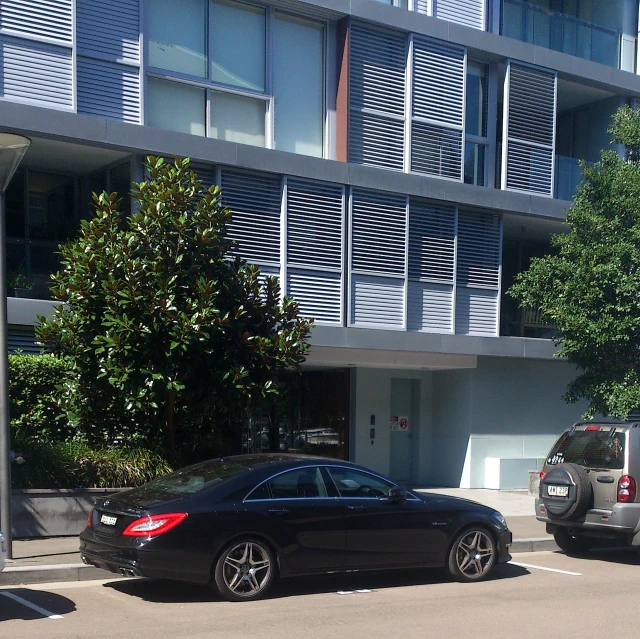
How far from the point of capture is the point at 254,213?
16.7 meters

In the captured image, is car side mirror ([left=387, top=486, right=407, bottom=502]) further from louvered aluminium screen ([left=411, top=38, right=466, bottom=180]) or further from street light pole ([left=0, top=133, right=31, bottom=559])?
louvered aluminium screen ([left=411, top=38, right=466, bottom=180])

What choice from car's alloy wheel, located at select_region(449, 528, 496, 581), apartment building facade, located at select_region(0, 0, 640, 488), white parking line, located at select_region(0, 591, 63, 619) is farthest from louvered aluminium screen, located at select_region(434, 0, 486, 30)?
white parking line, located at select_region(0, 591, 63, 619)

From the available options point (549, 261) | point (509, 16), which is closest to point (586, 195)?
point (549, 261)

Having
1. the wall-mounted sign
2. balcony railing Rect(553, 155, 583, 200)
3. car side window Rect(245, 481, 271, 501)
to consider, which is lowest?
the wall-mounted sign

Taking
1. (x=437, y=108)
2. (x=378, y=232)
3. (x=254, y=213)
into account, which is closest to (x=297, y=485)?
(x=254, y=213)

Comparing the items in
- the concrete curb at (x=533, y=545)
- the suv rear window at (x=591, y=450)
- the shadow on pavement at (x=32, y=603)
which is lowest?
the concrete curb at (x=533, y=545)

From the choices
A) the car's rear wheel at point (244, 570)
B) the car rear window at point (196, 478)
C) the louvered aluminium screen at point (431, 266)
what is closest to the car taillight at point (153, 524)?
the car rear window at point (196, 478)

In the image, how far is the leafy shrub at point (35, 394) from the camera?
1302cm

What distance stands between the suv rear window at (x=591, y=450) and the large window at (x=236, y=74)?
820 centimetres

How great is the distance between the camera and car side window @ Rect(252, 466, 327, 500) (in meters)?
9.30

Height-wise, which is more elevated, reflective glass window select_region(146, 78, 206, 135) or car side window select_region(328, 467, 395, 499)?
reflective glass window select_region(146, 78, 206, 135)

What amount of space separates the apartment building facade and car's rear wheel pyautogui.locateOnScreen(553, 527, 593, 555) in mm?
6012

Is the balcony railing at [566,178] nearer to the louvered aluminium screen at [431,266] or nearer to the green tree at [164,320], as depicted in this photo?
the louvered aluminium screen at [431,266]

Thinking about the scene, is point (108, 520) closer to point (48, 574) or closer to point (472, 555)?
point (48, 574)
